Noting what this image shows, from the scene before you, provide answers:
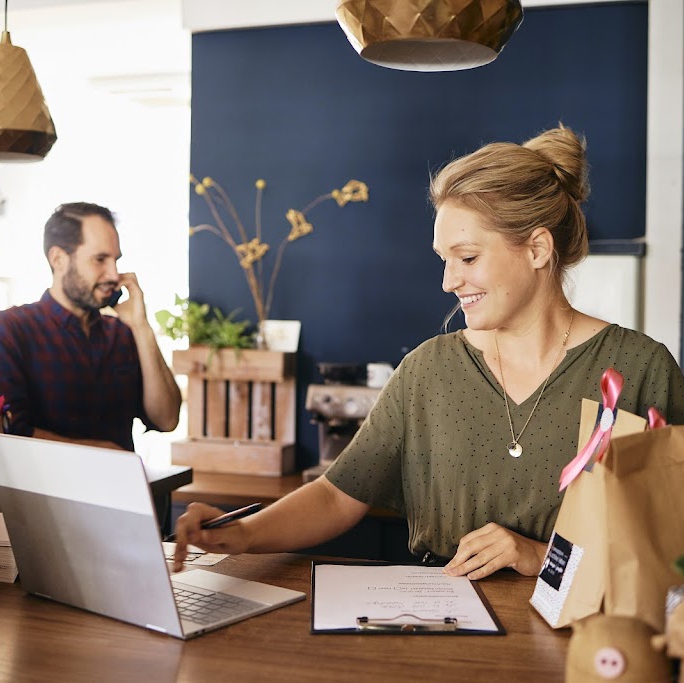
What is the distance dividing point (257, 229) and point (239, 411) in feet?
2.58

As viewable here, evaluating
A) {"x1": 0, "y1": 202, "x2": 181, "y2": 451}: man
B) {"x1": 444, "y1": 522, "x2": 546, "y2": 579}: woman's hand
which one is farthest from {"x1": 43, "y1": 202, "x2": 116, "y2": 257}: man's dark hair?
{"x1": 444, "y1": 522, "x2": 546, "y2": 579}: woman's hand

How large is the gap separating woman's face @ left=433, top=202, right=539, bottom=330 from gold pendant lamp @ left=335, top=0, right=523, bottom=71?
0.39 m

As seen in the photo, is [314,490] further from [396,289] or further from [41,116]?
[396,289]

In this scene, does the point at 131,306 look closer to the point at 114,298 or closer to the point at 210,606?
the point at 114,298

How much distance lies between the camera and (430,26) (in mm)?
1427

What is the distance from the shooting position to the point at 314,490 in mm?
1866

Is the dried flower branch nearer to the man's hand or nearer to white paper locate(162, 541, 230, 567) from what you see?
the man's hand

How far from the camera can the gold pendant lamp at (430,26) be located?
4.68ft

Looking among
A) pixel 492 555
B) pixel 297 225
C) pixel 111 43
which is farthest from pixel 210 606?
pixel 111 43

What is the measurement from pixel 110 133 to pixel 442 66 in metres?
4.89

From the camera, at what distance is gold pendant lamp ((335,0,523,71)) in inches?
56.1

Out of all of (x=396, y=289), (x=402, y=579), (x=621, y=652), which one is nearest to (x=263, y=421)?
(x=396, y=289)

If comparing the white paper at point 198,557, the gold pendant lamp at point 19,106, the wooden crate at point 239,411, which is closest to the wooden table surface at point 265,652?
the white paper at point 198,557

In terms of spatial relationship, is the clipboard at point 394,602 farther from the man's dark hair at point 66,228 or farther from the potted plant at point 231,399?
the potted plant at point 231,399
